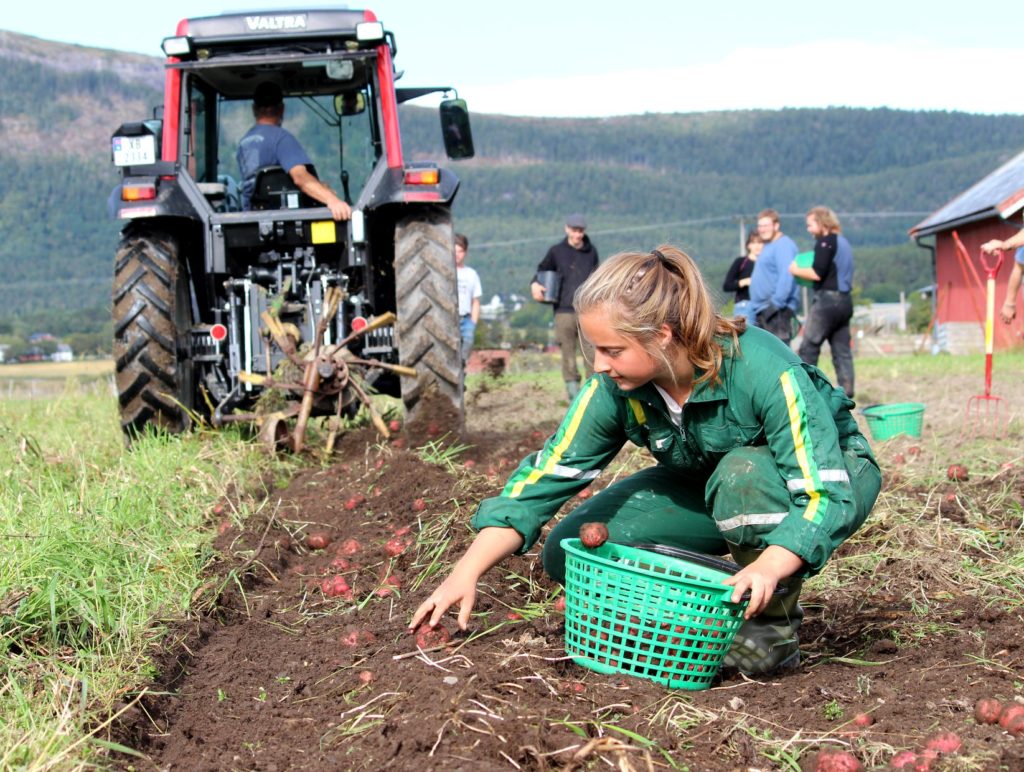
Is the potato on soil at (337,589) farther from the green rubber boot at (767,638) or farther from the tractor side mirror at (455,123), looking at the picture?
the tractor side mirror at (455,123)

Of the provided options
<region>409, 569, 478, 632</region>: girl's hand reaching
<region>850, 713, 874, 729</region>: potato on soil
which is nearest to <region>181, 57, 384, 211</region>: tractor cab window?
<region>409, 569, 478, 632</region>: girl's hand reaching

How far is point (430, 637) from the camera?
10.4 ft

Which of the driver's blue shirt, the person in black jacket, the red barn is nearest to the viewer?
the driver's blue shirt

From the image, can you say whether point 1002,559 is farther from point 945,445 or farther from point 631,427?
point 945,445

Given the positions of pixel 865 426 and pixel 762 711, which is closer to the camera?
pixel 762 711

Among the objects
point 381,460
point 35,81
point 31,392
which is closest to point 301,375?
point 381,460

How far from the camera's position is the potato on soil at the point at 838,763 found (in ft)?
7.96

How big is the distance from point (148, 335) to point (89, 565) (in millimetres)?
2701

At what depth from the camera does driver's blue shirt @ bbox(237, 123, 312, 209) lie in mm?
6625

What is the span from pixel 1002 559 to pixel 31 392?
31.6 feet

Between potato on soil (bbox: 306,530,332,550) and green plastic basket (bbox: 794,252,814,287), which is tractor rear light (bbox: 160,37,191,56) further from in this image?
green plastic basket (bbox: 794,252,814,287)

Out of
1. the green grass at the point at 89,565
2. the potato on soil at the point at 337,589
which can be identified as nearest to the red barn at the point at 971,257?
the green grass at the point at 89,565

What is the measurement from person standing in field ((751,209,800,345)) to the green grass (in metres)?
4.73

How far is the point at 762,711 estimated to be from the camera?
9.27 feet
